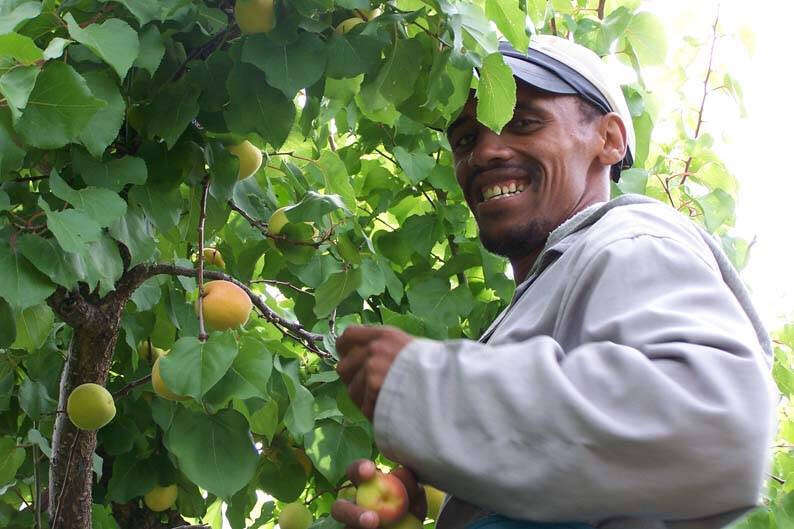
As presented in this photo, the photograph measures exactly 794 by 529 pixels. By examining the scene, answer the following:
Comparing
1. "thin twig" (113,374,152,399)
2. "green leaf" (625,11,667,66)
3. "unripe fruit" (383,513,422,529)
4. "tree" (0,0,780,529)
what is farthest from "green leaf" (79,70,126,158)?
"green leaf" (625,11,667,66)

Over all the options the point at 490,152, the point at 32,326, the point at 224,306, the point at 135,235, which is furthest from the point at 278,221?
the point at 490,152

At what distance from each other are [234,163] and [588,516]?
124cm

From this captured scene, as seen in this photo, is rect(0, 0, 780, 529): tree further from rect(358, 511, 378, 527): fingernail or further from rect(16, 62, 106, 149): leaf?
rect(358, 511, 378, 527): fingernail

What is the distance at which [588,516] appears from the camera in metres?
0.90

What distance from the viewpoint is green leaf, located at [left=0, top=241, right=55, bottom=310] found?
1623mm

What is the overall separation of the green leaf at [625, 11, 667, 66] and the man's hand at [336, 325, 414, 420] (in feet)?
6.74

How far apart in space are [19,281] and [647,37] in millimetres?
1858

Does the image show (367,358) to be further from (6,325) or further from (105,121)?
(6,325)

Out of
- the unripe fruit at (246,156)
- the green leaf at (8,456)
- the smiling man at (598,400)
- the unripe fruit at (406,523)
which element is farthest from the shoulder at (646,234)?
the green leaf at (8,456)

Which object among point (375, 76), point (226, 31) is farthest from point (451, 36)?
point (226, 31)

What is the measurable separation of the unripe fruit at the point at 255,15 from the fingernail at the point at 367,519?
0.93 m

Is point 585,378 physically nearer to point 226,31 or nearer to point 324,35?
point 324,35

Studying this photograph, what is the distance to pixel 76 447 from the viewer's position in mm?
2160

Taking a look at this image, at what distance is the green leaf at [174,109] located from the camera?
1.78 m
